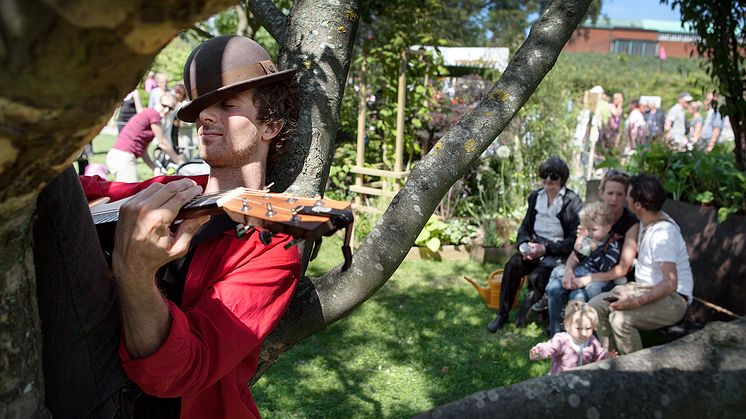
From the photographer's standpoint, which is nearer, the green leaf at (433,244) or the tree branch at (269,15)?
the tree branch at (269,15)

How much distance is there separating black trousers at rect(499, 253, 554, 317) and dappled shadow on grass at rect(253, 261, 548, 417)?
24cm

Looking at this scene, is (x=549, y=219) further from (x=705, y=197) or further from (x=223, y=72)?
(x=223, y=72)

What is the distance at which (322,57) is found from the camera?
226cm

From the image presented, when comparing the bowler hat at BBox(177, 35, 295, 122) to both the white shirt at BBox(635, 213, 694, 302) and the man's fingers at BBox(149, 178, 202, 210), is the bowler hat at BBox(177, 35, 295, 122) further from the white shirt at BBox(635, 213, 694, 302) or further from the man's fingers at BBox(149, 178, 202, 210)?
the white shirt at BBox(635, 213, 694, 302)

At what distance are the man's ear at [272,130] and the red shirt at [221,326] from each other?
0.37 meters

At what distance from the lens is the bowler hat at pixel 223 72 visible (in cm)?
188

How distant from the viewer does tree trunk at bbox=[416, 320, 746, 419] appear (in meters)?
1.90

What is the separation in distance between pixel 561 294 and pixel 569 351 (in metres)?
1.17

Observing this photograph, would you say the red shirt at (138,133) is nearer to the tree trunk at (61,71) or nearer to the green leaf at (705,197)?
the green leaf at (705,197)

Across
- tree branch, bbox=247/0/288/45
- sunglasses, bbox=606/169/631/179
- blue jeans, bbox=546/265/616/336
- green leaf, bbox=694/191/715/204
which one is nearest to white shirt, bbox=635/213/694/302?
blue jeans, bbox=546/265/616/336

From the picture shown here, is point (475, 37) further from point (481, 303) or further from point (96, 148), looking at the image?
point (481, 303)

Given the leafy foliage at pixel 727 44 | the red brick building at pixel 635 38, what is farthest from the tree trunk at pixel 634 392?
the red brick building at pixel 635 38

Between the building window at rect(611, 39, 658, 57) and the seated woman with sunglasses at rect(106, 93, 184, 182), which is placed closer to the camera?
the seated woman with sunglasses at rect(106, 93, 184, 182)

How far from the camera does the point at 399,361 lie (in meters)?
5.59
